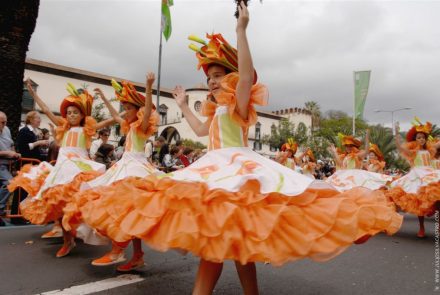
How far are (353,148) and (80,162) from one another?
265 inches

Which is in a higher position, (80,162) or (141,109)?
(141,109)

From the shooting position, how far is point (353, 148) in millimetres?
9195

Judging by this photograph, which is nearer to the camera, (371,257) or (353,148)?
(371,257)

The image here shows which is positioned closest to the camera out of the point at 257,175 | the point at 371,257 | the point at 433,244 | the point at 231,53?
the point at 257,175

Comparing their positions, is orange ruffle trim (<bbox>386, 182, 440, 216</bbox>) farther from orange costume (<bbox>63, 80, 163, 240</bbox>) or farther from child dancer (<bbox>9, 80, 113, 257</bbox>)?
child dancer (<bbox>9, 80, 113, 257</bbox>)

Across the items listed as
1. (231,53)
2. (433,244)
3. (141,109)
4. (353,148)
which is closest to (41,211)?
(141,109)

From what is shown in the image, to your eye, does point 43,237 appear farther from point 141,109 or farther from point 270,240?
point 270,240

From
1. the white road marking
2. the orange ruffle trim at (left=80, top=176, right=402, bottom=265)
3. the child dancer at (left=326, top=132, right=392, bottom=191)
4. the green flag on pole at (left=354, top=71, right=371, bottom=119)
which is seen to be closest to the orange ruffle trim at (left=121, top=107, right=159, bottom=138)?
A: the white road marking

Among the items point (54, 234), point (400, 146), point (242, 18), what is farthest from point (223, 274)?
point (400, 146)

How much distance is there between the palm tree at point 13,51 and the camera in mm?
8016

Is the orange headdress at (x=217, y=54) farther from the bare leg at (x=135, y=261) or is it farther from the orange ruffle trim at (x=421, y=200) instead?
the orange ruffle trim at (x=421, y=200)

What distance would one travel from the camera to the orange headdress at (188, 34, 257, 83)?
2982 millimetres

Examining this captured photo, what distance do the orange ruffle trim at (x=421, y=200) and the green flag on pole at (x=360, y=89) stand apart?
15984 millimetres

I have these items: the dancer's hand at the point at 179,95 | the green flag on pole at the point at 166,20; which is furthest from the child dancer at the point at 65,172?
the green flag on pole at the point at 166,20
